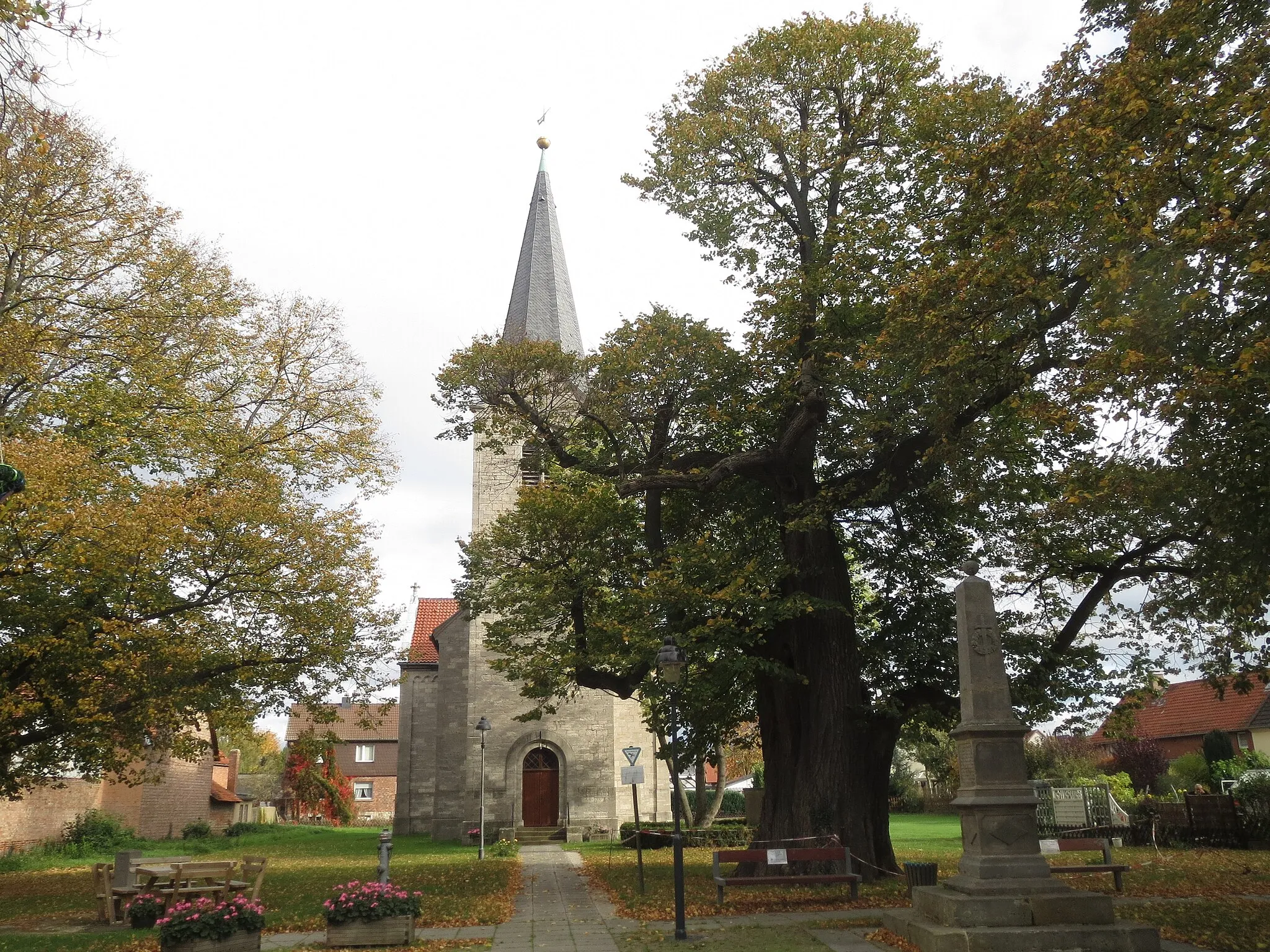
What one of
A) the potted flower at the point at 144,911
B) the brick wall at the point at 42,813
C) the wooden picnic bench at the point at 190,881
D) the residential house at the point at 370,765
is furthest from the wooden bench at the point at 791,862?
the residential house at the point at 370,765

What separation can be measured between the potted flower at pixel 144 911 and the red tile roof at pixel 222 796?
34.8m

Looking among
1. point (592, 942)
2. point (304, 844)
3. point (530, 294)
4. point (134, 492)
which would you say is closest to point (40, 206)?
point (134, 492)

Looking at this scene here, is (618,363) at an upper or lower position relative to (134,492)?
upper

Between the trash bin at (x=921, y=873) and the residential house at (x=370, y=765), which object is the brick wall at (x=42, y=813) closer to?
the trash bin at (x=921, y=873)

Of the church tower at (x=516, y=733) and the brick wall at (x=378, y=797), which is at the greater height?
the church tower at (x=516, y=733)

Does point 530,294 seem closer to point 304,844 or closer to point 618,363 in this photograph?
point 618,363

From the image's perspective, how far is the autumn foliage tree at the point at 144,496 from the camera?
51.7 ft

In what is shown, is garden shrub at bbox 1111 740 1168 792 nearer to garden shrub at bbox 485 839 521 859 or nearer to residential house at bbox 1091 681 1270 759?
residential house at bbox 1091 681 1270 759

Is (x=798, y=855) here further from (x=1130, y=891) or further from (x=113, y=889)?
(x=113, y=889)

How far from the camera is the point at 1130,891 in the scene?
1473 centimetres

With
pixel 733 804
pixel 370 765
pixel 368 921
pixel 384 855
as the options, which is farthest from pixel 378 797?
pixel 368 921

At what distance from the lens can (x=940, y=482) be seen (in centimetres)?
1440

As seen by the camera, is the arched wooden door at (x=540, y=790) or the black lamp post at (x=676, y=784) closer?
the black lamp post at (x=676, y=784)

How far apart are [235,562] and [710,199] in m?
11.9
